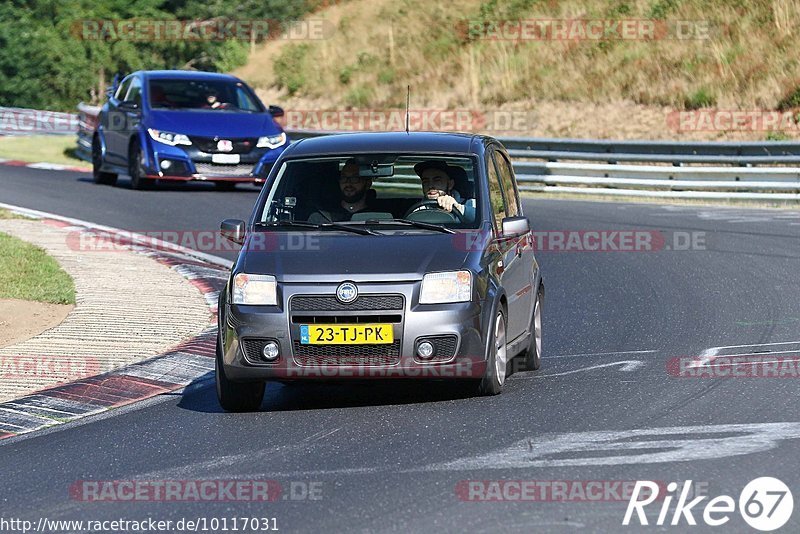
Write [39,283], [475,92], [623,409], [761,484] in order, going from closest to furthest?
[761,484], [623,409], [39,283], [475,92]

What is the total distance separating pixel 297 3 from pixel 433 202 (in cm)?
4970

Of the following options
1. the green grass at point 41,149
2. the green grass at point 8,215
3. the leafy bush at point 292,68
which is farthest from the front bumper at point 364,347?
the leafy bush at point 292,68

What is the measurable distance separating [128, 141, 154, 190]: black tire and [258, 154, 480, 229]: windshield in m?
13.2

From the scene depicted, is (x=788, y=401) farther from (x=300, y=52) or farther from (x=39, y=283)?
(x=300, y=52)

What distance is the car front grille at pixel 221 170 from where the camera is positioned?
72.5 ft

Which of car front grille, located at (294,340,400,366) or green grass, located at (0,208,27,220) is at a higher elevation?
car front grille, located at (294,340,400,366)

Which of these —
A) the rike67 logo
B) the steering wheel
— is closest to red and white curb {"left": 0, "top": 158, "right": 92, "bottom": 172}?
the steering wheel

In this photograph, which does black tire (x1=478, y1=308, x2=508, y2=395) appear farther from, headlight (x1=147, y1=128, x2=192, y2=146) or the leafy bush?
the leafy bush

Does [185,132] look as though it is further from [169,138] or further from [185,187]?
[185,187]

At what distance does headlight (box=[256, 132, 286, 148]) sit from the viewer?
22.3 meters

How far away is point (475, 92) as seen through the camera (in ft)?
124

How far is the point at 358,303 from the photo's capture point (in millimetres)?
8383

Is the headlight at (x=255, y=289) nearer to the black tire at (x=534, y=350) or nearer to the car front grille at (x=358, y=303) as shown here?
the car front grille at (x=358, y=303)

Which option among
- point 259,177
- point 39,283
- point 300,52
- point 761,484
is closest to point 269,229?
point 761,484
